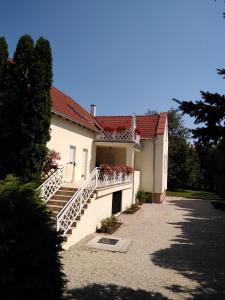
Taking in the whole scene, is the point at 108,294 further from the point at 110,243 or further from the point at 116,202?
the point at 116,202

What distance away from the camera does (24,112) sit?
11820 mm

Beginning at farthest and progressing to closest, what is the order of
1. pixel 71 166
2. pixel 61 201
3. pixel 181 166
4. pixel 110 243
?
1. pixel 181 166
2. pixel 71 166
3. pixel 61 201
4. pixel 110 243

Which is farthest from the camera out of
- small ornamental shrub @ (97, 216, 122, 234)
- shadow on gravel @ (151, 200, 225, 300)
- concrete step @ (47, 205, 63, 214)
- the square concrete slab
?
small ornamental shrub @ (97, 216, 122, 234)

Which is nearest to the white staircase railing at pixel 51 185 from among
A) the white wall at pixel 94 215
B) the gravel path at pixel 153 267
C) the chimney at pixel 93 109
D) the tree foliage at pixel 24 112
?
the tree foliage at pixel 24 112

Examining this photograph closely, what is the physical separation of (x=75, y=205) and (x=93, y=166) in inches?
403

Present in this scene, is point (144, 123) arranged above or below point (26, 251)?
above

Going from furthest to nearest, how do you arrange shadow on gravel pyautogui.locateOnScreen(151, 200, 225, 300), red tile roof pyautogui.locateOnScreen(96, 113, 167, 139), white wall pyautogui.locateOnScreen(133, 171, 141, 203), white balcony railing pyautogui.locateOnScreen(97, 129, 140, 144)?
1. red tile roof pyautogui.locateOnScreen(96, 113, 167, 139)
2. white wall pyautogui.locateOnScreen(133, 171, 141, 203)
3. white balcony railing pyautogui.locateOnScreen(97, 129, 140, 144)
4. shadow on gravel pyautogui.locateOnScreen(151, 200, 225, 300)

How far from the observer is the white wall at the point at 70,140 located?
15087 millimetres

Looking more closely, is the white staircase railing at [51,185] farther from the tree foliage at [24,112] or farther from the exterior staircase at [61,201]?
the tree foliage at [24,112]

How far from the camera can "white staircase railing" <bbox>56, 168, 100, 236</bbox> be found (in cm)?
979

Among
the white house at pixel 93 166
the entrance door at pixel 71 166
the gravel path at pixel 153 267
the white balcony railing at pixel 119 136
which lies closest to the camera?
the gravel path at pixel 153 267

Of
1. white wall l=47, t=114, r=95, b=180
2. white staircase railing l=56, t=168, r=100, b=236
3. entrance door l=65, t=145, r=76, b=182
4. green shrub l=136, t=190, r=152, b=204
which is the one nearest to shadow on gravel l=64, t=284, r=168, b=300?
white staircase railing l=56, t=168, r=100, b=236

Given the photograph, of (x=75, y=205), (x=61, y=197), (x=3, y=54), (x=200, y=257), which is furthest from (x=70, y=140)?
(x=200, y=257)

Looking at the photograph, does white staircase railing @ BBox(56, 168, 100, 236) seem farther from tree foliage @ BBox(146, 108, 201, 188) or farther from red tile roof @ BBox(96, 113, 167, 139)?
tree foliage @ BBox(146, 108, 201, 188)
